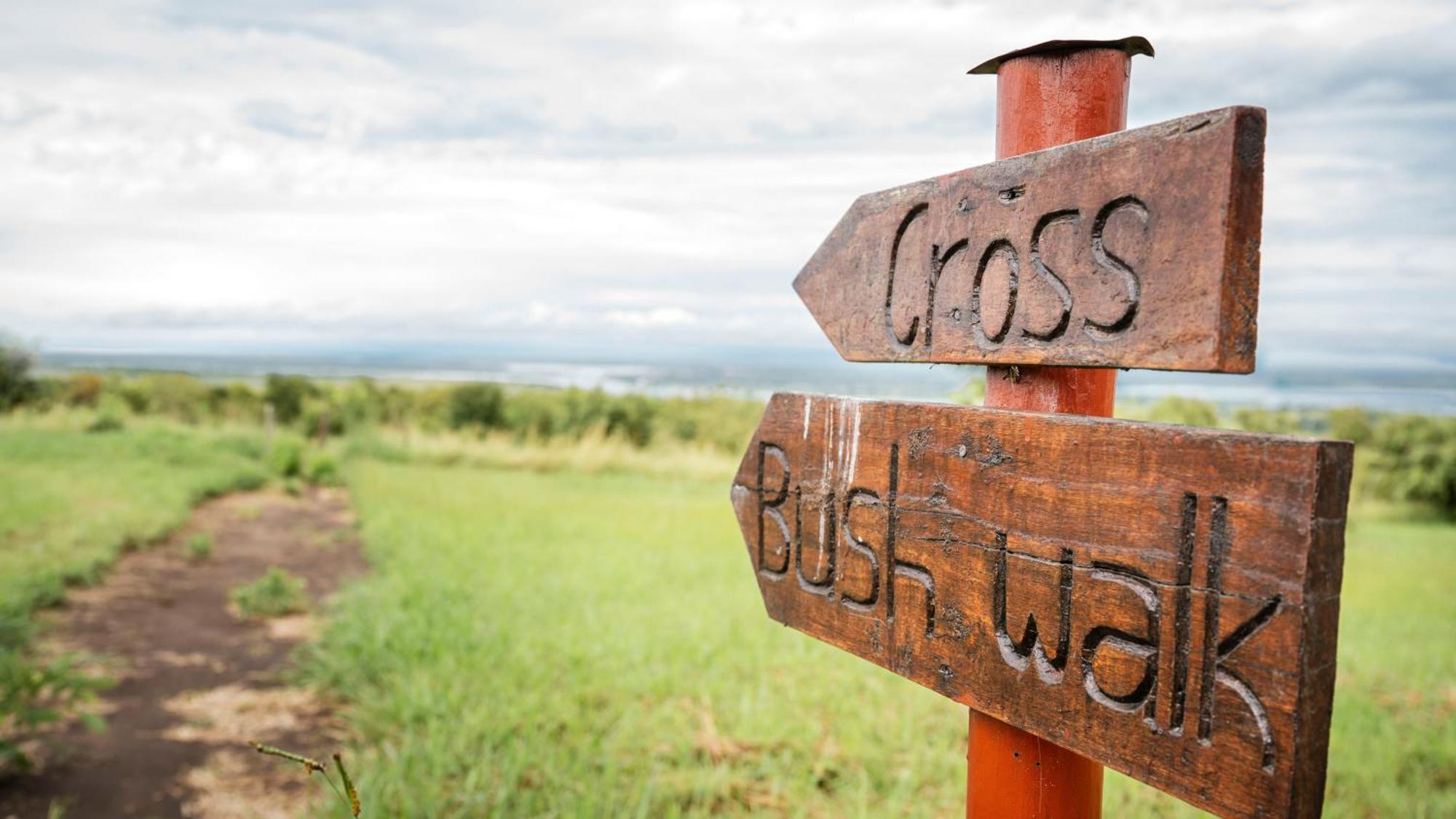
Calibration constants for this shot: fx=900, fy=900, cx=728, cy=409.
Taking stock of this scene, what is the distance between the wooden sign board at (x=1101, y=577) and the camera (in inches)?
31.5

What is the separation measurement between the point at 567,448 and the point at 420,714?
936 centimetres

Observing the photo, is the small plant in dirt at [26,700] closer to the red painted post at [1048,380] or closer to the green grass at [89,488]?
the green grass at [89,488]

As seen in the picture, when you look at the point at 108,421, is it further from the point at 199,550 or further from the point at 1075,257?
the point at 1075,257

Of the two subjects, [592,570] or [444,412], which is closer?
[592,570]

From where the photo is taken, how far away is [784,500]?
1409 mm

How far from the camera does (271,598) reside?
5.20 meters

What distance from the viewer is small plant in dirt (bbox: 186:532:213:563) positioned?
6625 mm

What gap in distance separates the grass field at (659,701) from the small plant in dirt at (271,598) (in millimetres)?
427

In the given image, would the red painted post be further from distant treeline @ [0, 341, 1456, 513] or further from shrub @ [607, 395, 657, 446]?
shrub @ [607, 395, 657, 446]

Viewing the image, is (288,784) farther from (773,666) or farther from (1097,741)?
(1097,741)

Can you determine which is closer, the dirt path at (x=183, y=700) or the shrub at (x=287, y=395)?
the dirt path at (x=183, y=700)

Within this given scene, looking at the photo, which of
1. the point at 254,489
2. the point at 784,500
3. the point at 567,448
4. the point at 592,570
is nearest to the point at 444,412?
the point at 567,448

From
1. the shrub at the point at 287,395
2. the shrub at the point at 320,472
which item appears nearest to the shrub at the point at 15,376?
the shrub at the point at 287,395

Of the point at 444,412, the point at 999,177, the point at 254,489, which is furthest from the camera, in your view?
the point at 444,412
